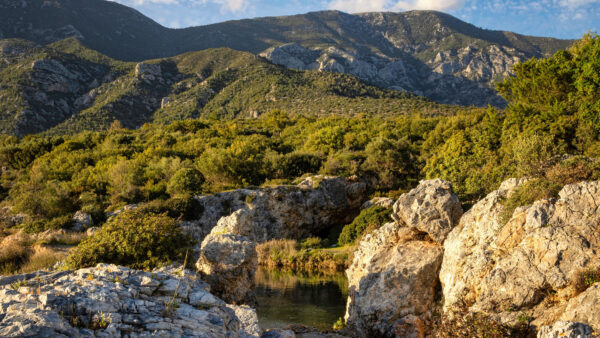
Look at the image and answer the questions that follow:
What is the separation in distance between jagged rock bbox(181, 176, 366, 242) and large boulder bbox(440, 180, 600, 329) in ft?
60.2

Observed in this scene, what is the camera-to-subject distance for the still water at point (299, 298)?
619 inches

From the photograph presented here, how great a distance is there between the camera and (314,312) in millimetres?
16781

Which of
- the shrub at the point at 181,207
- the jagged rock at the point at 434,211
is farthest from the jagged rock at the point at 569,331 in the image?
the shrub at the point at 181,207

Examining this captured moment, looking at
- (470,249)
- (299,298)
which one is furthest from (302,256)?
(470,249)

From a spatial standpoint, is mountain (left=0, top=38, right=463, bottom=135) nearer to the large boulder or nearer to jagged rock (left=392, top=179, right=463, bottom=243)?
jagged rock (left=392, top=179, right=463, bottom=243)

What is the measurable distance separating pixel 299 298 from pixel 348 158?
73.6ft

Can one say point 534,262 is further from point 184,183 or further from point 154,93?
point 154,93

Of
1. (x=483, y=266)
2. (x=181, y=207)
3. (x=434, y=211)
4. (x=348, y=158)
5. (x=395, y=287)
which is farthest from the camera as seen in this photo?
(x=348, y=158)

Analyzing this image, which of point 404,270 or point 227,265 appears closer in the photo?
point 404,270

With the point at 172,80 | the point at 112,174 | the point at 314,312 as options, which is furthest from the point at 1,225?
the point at 172,80

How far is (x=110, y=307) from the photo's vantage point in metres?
6.94

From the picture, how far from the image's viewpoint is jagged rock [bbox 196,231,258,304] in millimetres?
12969

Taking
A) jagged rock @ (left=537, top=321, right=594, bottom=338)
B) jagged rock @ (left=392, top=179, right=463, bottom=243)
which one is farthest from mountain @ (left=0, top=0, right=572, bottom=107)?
jagged rock @ (left=537, top=321, right=594, bottom=338)

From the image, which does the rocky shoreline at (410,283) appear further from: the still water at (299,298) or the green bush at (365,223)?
the green bush at (365,223)
